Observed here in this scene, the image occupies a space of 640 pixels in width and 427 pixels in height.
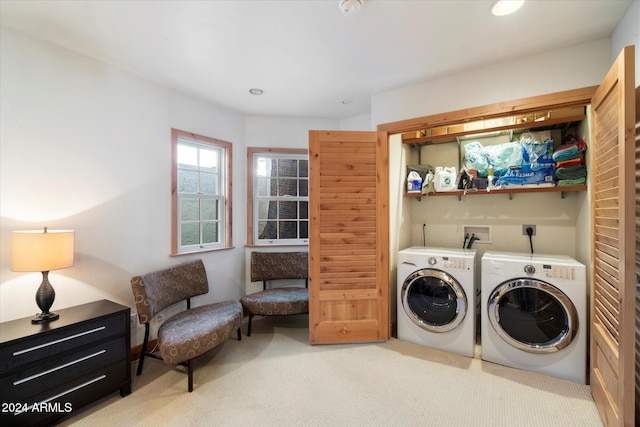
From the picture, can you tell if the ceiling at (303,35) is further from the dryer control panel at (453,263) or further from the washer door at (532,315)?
the washer door at (532,315)

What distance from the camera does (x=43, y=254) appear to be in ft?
5.62

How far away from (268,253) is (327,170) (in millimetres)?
1435

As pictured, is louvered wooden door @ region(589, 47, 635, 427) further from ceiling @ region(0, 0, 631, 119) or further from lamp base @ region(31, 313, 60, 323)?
lamp base @ region(31, 313, 60, 323)

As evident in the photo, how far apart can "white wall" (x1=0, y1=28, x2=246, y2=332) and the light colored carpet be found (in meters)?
0.93

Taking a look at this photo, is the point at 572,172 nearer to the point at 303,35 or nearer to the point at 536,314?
the point at 536,314

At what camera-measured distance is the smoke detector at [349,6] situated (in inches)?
62.4

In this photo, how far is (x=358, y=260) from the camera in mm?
2625


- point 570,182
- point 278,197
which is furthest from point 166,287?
point 570,182

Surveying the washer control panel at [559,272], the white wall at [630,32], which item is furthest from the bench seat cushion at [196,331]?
the white wall at [630,32]

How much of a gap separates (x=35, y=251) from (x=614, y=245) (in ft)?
10.9

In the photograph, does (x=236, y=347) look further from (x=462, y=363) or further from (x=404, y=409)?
(x=462, y=363)

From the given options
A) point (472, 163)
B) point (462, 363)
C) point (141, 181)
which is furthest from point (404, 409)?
point (141, 181)

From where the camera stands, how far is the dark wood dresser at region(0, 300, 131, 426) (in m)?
1.50

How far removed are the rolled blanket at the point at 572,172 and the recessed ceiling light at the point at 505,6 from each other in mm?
1300
